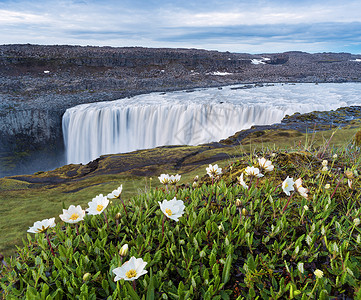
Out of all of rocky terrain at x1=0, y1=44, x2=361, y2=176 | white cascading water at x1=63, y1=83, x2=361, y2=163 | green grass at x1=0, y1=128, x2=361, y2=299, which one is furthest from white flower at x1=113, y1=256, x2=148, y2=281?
rocky terrain at x1=0, y1=44, x2=361, y2=176

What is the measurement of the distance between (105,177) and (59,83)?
1637 inches

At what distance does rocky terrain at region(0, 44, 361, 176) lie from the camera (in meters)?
28.9

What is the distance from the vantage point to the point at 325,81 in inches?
1921

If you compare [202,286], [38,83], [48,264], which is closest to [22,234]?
[48,264]

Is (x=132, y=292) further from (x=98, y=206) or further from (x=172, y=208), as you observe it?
(x=98, y=206)

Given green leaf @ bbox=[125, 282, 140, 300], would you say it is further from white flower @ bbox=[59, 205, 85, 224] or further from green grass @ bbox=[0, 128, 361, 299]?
white flower @ bbox=[59, 205, 85, 224]

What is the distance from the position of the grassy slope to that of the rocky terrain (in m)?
19.4

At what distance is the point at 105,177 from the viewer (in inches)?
398

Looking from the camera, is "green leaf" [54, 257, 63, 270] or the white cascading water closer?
"green leaf" [54, 257, 63, 270]

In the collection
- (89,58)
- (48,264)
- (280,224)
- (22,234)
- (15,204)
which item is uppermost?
(89,58)

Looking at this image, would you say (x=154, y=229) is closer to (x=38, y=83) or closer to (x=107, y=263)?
(x=107, y=263)

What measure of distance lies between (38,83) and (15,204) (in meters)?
44.8

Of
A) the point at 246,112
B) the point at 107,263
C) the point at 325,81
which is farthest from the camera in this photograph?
the point at 325,81

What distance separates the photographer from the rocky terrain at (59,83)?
28891 millimetres
